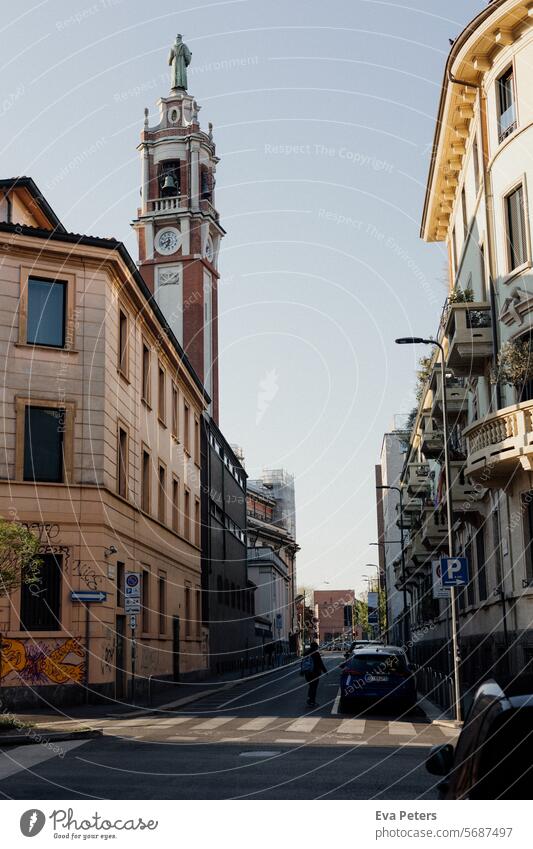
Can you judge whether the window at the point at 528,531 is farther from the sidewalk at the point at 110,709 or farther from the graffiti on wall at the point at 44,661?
the graffiti on wall at the point at 44,661

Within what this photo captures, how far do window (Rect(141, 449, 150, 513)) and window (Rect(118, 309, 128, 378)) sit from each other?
16.2 ft

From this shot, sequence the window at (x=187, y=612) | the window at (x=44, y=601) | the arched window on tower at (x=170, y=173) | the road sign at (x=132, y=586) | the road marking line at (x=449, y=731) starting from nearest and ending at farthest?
the road marking line at (x=449, y=731)
the road sign at (x=132, y=586)
the window at (x=44, y=601)
the window at (x=187, y=612)
the arched window on tower at (x=170, y=173)

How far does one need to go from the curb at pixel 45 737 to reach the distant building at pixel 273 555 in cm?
5682

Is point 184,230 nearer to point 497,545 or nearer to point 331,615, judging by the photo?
point 497,545

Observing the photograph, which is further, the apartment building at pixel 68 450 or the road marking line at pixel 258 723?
the apartment building at pixel 68 450

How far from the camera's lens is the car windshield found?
77.5 ft

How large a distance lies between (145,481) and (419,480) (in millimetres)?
20234

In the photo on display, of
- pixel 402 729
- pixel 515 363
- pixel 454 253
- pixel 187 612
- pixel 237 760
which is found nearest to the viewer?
pixel 237 760

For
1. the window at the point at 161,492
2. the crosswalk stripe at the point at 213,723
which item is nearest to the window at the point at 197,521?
the window at the point at 161,492

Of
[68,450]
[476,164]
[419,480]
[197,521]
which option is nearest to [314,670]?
[68,450]

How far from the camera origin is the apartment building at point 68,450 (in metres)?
A: 27.1

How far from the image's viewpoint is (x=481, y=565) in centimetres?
3056

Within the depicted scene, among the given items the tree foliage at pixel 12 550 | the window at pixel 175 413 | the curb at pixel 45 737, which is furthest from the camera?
the window at pixel 175 413
